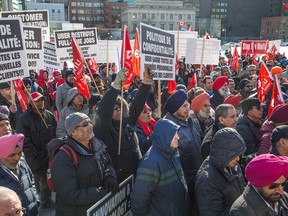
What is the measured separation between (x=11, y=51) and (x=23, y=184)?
2.15 meters

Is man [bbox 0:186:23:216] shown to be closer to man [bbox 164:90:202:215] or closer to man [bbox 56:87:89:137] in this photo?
man [bbox 164:90:202:215]

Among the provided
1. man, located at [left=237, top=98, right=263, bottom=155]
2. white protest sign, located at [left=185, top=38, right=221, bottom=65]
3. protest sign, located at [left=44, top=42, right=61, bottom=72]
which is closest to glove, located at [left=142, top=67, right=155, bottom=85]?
man, located at [left=237, top=98, right=263, bottom=155]

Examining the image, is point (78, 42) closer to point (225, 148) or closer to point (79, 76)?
point (79, 76)

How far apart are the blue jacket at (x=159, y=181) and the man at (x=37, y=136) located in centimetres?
210

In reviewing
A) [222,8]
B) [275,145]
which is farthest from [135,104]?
[222,8]

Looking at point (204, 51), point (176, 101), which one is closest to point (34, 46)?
point (176, 101)

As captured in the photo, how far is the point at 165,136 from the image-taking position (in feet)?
10.0

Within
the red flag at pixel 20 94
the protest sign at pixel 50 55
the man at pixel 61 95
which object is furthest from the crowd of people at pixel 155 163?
the protest sign at pixel 50 55

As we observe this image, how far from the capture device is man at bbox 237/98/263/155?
13.6 feet

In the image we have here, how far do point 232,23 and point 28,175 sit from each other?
10917cm

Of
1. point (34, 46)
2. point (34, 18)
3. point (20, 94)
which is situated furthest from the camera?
point (34, 18)

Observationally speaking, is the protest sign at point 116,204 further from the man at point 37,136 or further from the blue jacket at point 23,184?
the man at point 37,136

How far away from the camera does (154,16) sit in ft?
335

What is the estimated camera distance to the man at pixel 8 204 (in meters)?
→ 2.14
